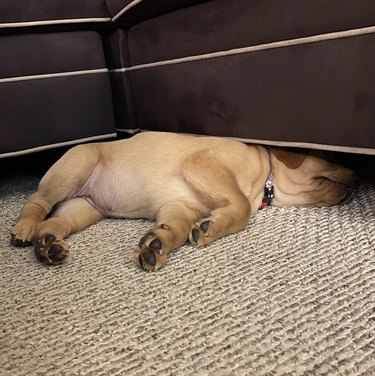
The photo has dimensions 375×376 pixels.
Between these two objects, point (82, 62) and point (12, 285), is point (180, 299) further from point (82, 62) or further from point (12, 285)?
point (82, 62)

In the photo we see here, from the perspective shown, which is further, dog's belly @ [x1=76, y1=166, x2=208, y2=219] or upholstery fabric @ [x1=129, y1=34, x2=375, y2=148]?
dog's belly @ [x1=76, y1=166, x2=208, y2=219]

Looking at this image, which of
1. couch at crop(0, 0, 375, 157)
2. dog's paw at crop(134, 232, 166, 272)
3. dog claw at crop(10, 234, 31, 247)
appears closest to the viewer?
dog's paw at crop(134, 232, 166, 272)

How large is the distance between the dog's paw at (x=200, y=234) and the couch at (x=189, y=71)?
1.29ft

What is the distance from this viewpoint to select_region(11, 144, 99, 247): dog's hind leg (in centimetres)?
Result: 155

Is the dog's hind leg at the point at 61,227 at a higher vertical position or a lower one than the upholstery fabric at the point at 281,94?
lower

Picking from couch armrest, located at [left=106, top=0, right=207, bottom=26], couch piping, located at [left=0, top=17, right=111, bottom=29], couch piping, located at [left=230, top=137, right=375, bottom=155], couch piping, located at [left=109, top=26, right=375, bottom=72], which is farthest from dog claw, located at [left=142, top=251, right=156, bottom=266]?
couch piping, located at [left=0, top=17, right=111, bottom=29]

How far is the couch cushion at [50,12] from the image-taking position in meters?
1.88

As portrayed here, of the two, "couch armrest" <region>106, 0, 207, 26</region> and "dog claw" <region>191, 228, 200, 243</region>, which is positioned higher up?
"couch armrest" <region>106, 0, 207, 26</region>

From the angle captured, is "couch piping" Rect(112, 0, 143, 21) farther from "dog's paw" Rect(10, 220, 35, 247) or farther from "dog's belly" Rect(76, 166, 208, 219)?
"dog's paw" Rect(10, 220, 35, 247)

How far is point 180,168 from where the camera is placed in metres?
1.60

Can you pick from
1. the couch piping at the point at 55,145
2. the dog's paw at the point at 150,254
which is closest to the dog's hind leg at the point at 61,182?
the couch piping at the point at 55,145

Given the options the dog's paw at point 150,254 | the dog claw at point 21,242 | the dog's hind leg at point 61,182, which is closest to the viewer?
the dog's paw at point 150,254

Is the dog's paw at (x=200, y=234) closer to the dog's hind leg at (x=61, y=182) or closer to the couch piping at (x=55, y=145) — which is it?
the dog's hind leg at (x=61, y=182)

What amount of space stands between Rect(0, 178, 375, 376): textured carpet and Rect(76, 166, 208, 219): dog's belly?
0.64 feet
